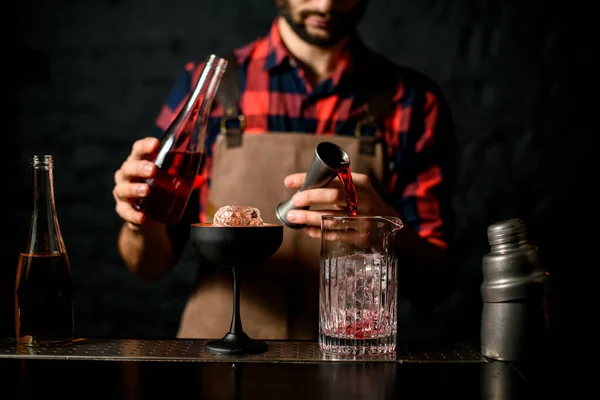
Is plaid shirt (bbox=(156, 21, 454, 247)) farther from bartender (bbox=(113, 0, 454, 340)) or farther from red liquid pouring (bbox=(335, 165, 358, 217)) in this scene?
red liquid pouring (bbox=(335, 165, 358, 217))

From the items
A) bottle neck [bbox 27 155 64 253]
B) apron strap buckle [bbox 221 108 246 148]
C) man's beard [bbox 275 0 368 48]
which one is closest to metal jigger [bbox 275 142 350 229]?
bottle neck [bbox 27 155 64 253]

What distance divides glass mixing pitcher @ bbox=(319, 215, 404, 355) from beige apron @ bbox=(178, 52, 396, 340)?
486mm

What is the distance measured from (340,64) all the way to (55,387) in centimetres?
108

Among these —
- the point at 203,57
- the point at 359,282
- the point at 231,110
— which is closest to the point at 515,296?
the point at 359,282

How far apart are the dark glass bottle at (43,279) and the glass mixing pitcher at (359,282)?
1.37ft

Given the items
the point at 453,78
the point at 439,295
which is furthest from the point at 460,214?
the point at 453,78

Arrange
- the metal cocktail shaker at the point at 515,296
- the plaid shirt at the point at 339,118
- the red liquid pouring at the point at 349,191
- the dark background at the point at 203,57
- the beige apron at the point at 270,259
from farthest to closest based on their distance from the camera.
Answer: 1. the dark background at the point at 203,57
2. the plaid shirt at the point at 339,118
3. the beige apron at the point at 270,259
4. the red liquid pouring at the point at 349,191
5. the metal cocktail shaker at the point at 515,296

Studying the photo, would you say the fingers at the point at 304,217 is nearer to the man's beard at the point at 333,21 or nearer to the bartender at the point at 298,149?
the bartender at the point at 298,149

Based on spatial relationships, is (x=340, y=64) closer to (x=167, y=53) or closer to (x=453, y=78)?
(x=453, y=78)

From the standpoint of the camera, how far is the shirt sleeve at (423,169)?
169 cm

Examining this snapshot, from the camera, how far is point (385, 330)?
1070 mm

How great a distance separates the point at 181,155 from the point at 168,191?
0.24ft

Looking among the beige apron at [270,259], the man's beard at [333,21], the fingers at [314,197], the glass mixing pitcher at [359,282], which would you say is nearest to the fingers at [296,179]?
the fingers at [314,197]

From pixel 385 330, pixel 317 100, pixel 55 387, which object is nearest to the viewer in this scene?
pixel 55 387
